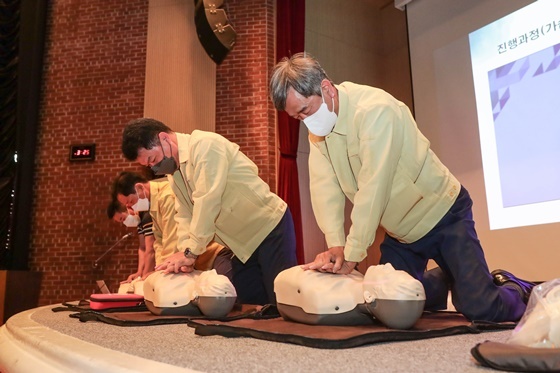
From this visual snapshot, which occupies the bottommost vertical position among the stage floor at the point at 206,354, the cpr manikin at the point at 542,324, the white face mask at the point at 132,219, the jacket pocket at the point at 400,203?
the stage floor at the point at 206,354

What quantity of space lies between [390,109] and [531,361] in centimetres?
101

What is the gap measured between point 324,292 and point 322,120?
2.04 ft

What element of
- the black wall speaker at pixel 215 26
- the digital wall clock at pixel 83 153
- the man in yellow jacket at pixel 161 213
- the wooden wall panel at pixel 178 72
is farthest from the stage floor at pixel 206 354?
the digital wall clock at pixel 83 153

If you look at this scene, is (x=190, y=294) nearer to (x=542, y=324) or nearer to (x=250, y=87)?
(x=542, y=324)

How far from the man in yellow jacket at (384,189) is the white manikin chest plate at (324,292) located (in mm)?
45

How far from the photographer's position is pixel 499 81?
3400 mm

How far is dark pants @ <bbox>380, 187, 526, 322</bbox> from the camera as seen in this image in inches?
Result: 69.9

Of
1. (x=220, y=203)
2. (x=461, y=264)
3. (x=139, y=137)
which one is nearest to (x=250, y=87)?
(x=139, y=137)

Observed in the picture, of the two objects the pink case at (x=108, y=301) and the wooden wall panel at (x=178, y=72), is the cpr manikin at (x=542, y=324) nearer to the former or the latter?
the pink case at (x=108, y=301)

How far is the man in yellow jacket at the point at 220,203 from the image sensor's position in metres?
2.20

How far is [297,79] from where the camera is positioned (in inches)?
69.6

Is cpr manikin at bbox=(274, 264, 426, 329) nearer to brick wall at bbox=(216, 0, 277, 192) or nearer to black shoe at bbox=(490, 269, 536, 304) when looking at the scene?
black shoe at bbox=(490, 269, 536, 304)

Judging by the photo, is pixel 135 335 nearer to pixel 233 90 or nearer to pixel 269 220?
pixel 269 220

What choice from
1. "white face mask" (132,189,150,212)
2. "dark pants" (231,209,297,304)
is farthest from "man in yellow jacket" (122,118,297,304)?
"white face mask" (132,189,150,212)
